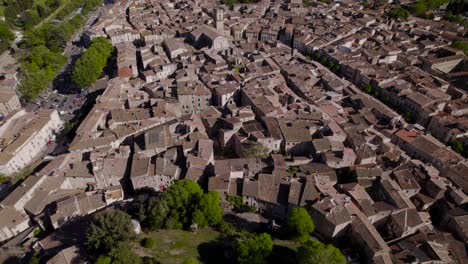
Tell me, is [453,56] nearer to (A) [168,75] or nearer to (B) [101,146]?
(A) [168,75]

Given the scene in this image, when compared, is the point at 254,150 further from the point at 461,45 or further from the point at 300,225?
the point at 461,45

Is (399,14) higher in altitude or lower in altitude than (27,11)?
higher

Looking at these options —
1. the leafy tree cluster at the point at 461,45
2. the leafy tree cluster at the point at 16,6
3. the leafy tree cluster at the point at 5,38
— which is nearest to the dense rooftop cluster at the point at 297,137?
the leafy tree cluster at the point at 461,45

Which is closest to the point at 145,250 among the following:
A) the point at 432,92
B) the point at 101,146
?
the point at 101,146

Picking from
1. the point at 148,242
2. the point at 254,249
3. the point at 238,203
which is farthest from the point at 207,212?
the point at 254,249

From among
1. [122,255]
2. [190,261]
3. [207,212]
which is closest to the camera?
[122,255]

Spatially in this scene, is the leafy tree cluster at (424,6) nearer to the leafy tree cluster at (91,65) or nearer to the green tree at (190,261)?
the leafy tree cluster at (91,65)
